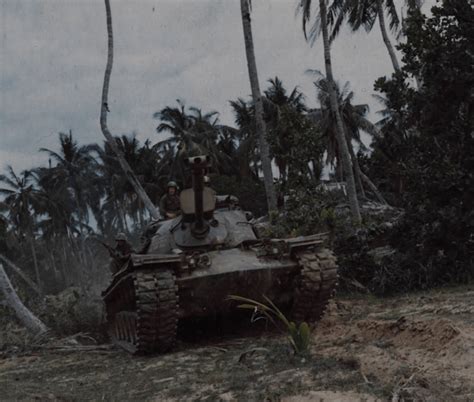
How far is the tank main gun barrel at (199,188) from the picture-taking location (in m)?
6.91

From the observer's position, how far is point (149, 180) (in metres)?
38.3

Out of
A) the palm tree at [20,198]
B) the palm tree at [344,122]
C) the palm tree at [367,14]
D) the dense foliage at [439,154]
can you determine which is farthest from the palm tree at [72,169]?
the dense foliage at [439,154]

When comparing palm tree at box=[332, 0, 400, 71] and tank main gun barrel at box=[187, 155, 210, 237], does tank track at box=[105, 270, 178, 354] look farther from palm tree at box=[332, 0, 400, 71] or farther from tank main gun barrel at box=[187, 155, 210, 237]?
palm tree at box=[332, 0, 400, 71]

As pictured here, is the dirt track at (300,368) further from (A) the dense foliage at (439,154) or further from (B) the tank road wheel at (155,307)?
(A) the dense foliage at (439,154)

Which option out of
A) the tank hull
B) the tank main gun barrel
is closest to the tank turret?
the tank main gun barrel

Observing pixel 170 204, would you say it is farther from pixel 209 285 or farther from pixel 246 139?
pixel 246 139

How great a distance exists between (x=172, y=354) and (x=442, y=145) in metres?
7.20

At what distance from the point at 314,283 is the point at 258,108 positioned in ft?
30.4

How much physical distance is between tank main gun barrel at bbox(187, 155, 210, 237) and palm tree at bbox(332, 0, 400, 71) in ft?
44.7

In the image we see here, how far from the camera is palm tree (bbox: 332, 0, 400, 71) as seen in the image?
20328 millimetres

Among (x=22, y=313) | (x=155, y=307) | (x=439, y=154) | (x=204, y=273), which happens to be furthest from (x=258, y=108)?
(x=155, y=307)

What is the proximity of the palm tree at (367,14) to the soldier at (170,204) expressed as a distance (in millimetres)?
12185

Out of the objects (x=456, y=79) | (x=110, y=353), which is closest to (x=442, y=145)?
(x=456, y=79)

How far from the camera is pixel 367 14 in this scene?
21.4 meters
